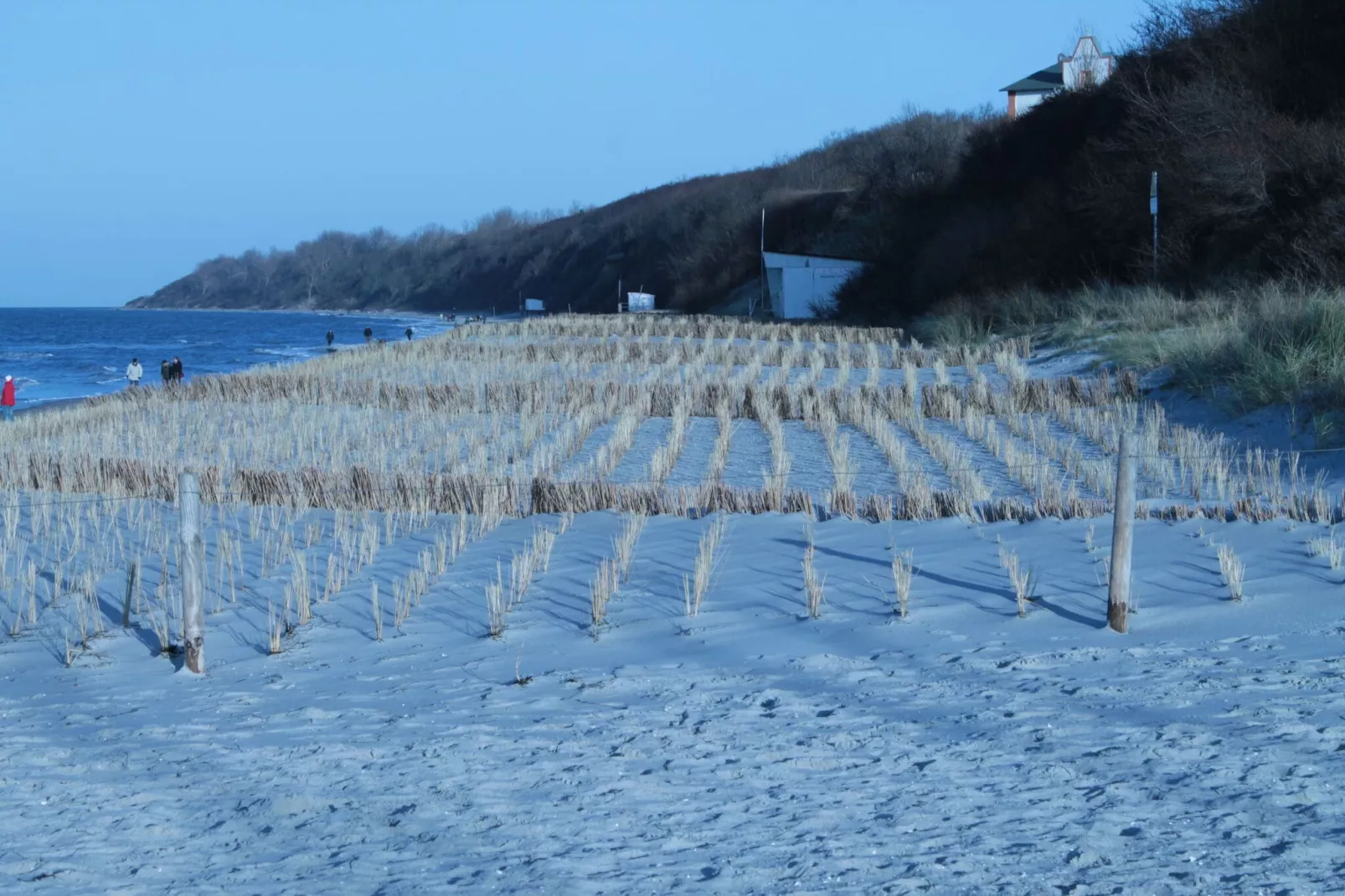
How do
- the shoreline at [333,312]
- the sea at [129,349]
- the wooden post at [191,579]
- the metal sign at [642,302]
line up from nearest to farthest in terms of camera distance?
the wooden post at [191,579] → the sea at [129,349] → the metal sign at [642,302] → the shoreline at [333,312]

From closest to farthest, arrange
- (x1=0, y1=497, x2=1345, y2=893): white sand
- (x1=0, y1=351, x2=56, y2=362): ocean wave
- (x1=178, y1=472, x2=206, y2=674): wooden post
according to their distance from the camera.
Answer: (x1=0, y1=497, x2=1345, y2=893): white sand → (x1=178, y1=472, x2=206, y2=674): wooden post → (x1=0, y1=351, x2=56, y2=362): ocean wave

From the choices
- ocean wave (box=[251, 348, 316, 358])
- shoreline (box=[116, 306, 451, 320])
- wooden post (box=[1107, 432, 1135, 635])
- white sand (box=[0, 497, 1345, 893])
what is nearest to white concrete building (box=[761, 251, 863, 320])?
ocean wave (box=[251, 348, 316, 358])

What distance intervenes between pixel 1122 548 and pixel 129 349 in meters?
77.3

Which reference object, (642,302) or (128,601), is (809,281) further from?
(128,601)

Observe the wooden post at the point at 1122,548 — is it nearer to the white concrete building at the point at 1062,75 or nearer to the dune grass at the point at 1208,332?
the dune grass at the point at 1208,332

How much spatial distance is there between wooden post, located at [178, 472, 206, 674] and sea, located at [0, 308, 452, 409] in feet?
97.3

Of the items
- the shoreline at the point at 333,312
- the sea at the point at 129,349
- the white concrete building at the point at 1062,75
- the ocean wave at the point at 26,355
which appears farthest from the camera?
the shoreline at the point at 333,312

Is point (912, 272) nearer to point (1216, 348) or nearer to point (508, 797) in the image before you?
point (1216, 348)

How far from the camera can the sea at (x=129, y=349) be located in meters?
48.1

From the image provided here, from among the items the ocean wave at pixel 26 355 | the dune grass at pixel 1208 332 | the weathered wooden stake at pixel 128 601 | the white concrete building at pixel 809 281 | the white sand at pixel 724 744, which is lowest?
the white sand at pixel 724 744

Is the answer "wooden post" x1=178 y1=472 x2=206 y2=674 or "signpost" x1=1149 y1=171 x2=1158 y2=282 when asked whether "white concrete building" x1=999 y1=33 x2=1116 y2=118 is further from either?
"wooden post" x1=178 y1=472 x2=206 y2=674

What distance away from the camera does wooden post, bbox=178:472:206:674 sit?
7125 mm

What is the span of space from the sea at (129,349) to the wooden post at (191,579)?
29649 millimetres

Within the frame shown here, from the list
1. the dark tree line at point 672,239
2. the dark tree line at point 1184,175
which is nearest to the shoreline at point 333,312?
the dark tree line at point 672,239
